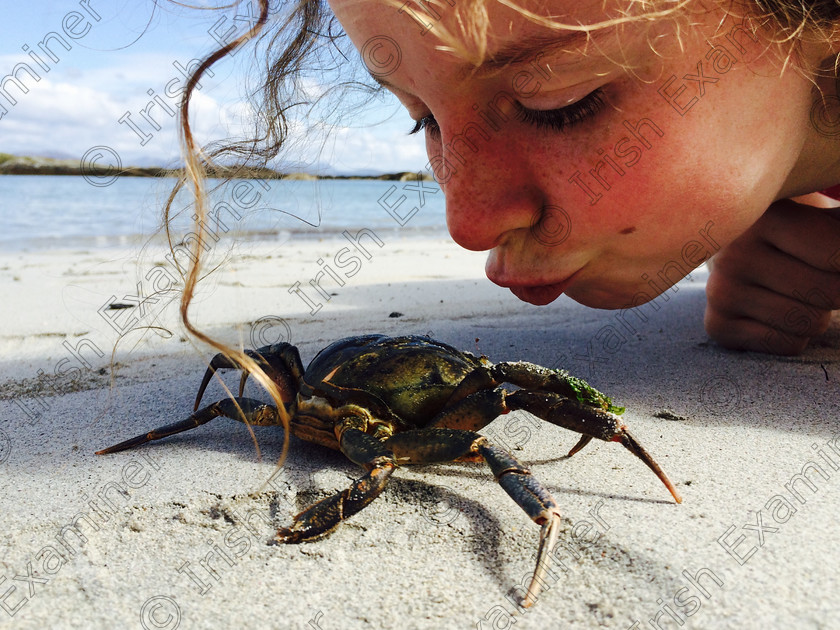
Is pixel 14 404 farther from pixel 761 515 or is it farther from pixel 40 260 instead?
pixel 40 260

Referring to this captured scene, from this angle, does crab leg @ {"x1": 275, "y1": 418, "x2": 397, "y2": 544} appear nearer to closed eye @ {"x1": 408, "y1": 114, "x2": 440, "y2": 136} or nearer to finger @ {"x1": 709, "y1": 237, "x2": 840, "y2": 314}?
closed eye @ {"x1": 408, "y1": 114, "x2": 440, "y2": 136}

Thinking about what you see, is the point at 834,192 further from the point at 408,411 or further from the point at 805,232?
the point at 408,411

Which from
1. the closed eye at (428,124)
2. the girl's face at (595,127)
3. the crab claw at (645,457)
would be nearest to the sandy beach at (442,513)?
the crab claw at (645,457)

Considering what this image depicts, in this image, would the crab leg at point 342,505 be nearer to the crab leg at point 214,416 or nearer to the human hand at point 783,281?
the crab leg at point 214,416

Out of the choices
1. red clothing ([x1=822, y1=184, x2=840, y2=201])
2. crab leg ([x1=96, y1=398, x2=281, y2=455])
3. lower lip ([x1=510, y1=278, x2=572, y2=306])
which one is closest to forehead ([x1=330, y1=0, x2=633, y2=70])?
lower lip ([x1=510, y1=278, x2=572, y2=306])

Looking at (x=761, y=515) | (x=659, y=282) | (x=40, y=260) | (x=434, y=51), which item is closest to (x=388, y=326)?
(x=659, y=282)

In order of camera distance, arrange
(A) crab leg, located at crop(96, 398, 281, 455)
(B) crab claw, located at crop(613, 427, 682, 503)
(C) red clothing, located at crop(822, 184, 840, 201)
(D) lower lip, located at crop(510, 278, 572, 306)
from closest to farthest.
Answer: (B) crab claw, located at crop(613, 427, 682, 503), (A) crab leg, located at crop(96, 398, 281, 455), (D) lower lip, located at crop(510, 278, 572, 306), (C) red clothing, located at crop(822, 184, 840, 201)
